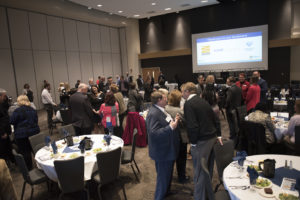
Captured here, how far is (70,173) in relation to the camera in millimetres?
2875

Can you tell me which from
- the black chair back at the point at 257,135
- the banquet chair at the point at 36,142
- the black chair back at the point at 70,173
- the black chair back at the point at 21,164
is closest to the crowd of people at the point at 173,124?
the black chair back at the point at 257,135

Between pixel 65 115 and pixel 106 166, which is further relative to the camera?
pixel 65 115

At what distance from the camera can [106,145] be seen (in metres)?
3.74

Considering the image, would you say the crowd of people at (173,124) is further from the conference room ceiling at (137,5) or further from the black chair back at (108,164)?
the conference room ceiling at (137,5)

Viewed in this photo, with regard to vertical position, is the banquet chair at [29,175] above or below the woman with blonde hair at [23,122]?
below

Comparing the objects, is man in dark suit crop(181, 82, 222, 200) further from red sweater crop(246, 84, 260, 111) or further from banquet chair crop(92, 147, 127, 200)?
red sweater crop(246, 84, 260, 111)

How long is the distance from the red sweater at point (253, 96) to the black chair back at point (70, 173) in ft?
14.8

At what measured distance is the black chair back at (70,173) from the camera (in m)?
2.83

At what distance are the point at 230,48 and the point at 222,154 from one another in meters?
11.8

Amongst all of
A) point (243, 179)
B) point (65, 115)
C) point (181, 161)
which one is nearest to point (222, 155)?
point (243, 179)

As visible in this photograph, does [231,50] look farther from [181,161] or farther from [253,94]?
[181,161]

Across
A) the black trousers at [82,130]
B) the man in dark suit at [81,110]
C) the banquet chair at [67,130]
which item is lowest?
the black trousers at [82,130]

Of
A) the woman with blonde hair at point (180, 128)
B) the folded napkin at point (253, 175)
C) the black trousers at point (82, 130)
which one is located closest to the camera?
the folded napkin at point (253, 175)

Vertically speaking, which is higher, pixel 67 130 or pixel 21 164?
pixel 67 130
